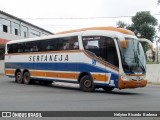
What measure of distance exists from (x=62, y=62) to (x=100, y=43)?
336cm

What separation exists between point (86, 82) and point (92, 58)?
1407 mm

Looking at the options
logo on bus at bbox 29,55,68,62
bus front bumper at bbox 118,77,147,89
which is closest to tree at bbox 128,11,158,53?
logo on bus at bbox 29,55,68,62

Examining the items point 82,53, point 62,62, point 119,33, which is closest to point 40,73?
point 62,62

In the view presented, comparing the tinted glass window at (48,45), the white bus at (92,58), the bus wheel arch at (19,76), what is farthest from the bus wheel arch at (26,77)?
the tinted glass window at (48,45)

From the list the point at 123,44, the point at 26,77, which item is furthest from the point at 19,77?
the point at 123,44

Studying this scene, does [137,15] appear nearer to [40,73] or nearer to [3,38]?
[3,38]

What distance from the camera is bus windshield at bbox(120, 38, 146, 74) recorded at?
1809cm

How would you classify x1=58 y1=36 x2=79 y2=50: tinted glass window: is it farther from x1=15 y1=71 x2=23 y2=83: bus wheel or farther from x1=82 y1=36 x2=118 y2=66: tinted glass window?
x1=15 y1=71 x2=23 y2=83: bus wheel

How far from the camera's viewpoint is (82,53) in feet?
65.4

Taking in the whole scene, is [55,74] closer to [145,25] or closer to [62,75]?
[62,75]

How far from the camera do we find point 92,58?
1939 centimetres

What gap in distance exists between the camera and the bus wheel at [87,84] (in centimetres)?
1953

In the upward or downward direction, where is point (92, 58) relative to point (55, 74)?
upward

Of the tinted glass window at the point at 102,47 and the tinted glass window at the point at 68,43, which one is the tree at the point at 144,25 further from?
the tinted glass window at the point at 102,47
